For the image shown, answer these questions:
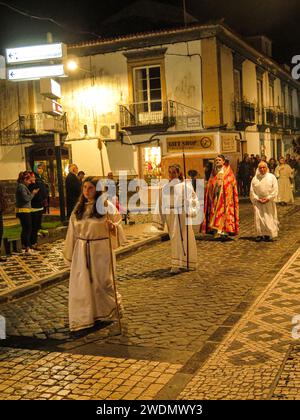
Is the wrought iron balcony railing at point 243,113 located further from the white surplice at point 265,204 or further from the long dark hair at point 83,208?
the long dark hair at point 83,208

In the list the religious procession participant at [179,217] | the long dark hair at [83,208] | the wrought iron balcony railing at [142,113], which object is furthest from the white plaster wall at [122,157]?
the long dark hair at [83,208]

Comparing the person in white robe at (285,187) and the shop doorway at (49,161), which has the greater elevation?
the shop doorway at (49,161)

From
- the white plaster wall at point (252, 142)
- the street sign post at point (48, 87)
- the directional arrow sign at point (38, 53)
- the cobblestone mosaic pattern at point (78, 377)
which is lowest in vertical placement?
the cobblestone mosaic pattern at point (78, 377)

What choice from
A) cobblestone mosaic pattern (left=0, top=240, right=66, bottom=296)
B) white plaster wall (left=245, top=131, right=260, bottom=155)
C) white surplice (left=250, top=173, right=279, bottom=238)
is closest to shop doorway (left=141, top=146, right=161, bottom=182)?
white plaster wall (left=245, top=131, right=260, bottom=155)

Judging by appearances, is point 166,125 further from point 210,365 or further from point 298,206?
point 210,365

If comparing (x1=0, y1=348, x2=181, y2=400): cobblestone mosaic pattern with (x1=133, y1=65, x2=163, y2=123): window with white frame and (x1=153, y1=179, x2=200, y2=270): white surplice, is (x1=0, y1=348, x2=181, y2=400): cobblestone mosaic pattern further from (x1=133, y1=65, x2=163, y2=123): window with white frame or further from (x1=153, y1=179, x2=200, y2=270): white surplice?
(x1=133, y1=65, x2=163, y2=123): window with white frame

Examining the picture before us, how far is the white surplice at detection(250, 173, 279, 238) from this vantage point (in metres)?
11.4

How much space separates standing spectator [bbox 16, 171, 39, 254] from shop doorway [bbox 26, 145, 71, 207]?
13183mm

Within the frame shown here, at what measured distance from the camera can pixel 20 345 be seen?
567 cm

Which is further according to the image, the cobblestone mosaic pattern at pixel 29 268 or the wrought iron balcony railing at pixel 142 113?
the wrought iron balcony railing at pixel 142 113

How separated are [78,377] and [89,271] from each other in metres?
1.61

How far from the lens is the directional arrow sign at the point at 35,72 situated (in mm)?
14125

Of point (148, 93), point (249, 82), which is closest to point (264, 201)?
point (148, 93)

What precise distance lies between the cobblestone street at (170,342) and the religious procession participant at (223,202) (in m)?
2.73
